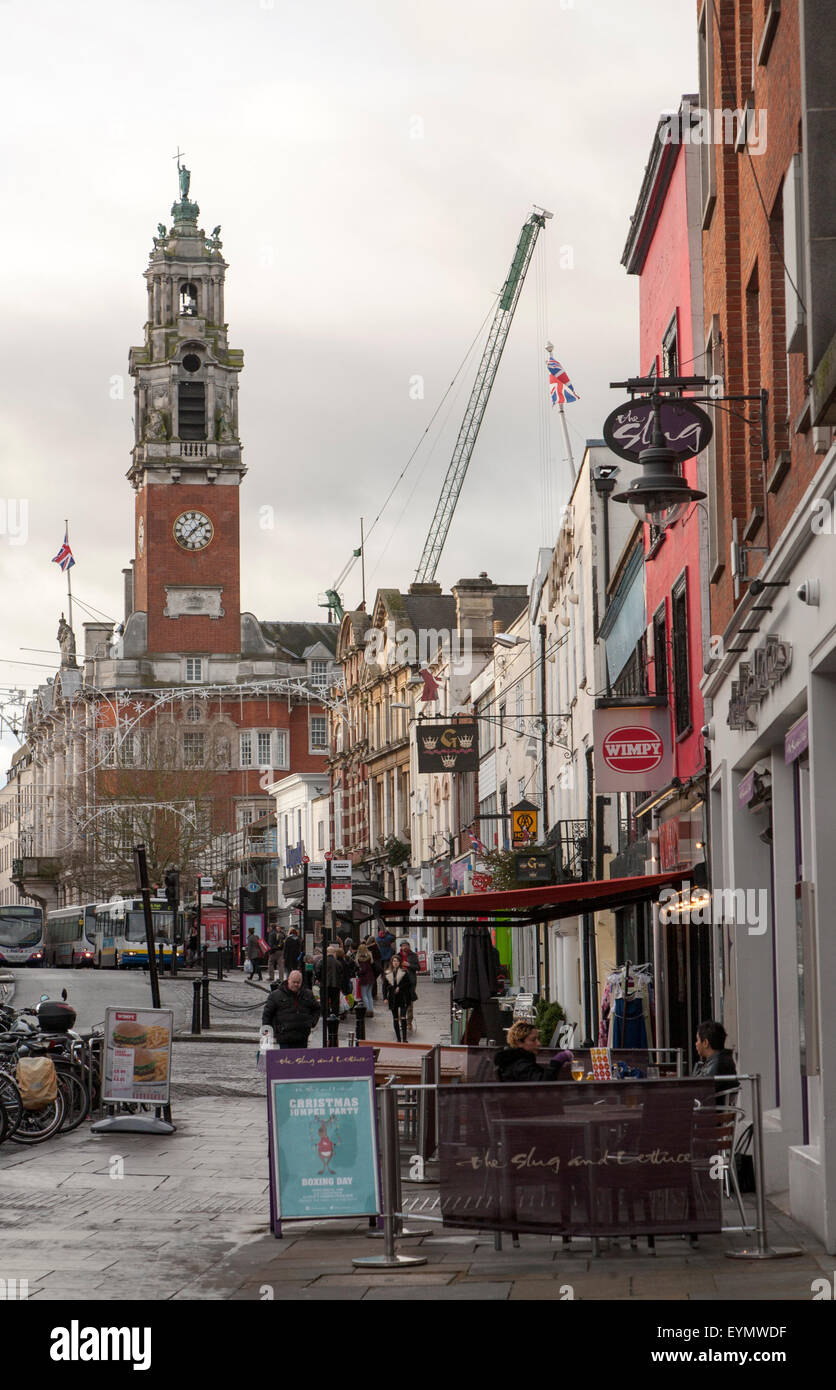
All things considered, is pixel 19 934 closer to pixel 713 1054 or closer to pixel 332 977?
pixel 332 977

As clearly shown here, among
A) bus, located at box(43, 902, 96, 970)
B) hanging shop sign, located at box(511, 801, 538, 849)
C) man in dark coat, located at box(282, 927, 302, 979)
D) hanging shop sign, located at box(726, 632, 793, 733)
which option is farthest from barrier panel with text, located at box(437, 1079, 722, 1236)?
bus, located at box(43, 902, 96, 970)

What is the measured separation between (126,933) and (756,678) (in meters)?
58.4

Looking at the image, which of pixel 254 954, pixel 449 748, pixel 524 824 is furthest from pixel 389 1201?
pixel 254 954

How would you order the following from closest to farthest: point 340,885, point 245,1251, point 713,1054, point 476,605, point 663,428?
1. point 245,1251
2. point 713,1054
3. point 663,428
4. point 340,885
5. point 476,605

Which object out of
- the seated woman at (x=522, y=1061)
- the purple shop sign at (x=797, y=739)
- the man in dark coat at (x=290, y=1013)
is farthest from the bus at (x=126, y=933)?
the purple shop sign at (x=797, y=739)

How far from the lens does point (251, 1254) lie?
38.6 ft

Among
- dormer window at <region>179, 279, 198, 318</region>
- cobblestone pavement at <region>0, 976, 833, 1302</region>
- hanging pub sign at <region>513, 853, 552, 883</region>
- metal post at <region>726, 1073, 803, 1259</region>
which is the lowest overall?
cobblestone pavement at <region>0, 976, 833, 1302</region>

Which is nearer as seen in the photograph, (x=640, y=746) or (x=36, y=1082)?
(x=36, y=1082)

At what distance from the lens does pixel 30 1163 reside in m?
16.9

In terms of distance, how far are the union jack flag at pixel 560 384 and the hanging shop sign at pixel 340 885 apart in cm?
1306

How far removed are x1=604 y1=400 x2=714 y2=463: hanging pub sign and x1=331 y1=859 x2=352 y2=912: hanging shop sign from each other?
1949 centimetres

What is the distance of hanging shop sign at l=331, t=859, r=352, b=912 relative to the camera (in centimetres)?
3431

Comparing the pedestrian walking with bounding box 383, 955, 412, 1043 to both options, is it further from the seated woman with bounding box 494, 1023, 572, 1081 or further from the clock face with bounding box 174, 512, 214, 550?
the clock face with bounding box 174, 512, 214, 550
